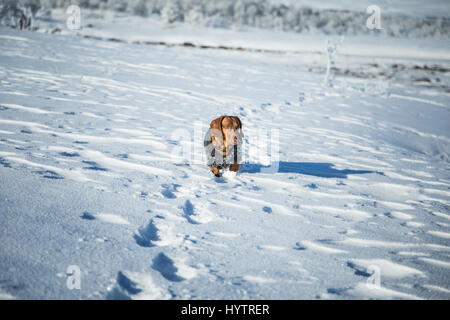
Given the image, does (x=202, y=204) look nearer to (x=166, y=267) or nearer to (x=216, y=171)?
(x=216, y=171)

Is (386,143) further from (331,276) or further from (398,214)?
(331,276)

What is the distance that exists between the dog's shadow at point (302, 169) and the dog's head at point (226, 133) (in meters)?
0.64

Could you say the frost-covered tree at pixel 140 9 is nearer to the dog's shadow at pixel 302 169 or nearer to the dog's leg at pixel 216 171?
the dog's shadow at pixel 302 169

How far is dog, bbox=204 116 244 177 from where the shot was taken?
2.81m

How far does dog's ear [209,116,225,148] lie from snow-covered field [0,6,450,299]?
426 millimetres

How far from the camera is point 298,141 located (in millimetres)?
4852

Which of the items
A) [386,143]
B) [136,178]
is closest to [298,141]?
[386,143]

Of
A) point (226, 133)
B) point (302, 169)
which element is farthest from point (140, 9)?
point (226, 133)

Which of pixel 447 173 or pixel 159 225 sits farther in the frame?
pixel 447 173

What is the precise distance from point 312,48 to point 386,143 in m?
24.5

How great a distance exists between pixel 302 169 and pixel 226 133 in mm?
1340

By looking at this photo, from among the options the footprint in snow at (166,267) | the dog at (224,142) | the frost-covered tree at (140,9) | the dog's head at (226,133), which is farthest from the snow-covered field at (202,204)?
the frost-covered tree at (140,9)
